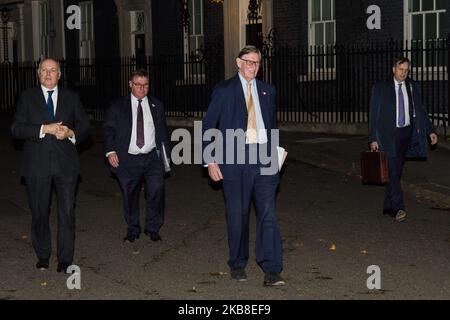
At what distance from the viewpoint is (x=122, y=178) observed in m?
9.62

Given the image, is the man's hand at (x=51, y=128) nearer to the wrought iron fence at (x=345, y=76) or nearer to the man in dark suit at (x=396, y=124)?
the man in dark suit at (x=396, y=124)

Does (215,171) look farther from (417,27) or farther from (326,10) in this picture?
(326,10)

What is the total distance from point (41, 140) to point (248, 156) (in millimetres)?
1842

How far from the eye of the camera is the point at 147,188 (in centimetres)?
972

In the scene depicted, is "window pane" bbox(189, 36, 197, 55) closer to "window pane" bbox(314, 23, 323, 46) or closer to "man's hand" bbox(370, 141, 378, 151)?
→ "window pane" bbox(314, 23, 323, 46)

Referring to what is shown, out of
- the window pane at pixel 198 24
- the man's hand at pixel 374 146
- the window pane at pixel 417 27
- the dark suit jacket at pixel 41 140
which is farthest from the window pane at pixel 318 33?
the dark suit jacket at pixel 41 140

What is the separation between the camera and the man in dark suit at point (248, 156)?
299 inches

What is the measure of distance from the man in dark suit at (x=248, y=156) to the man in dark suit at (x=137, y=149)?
6.32 ft

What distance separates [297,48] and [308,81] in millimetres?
847

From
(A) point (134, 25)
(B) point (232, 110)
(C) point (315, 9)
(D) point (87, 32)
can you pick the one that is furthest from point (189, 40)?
(B) point (232, 110)

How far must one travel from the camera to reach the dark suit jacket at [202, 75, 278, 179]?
25.0 ft

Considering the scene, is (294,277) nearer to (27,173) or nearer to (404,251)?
(404,251)

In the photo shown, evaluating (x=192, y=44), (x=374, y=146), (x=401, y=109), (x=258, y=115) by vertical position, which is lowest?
(x=374, y=146)

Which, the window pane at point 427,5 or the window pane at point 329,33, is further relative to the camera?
the window pane at point 329,33
